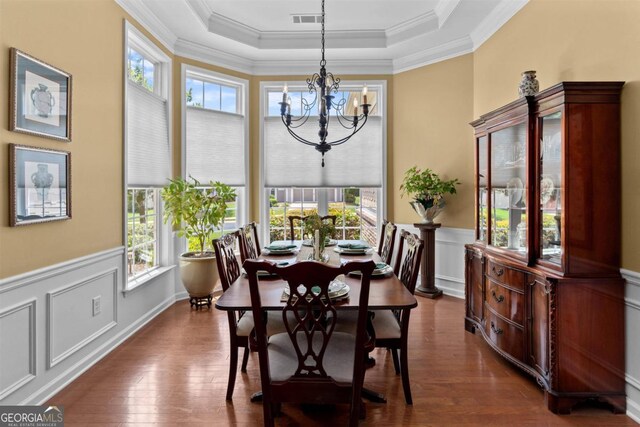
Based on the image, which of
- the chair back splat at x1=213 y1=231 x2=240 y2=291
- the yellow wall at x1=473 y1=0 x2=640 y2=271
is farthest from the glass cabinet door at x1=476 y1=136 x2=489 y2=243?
the chair back splat at x1=213 y1=231 x2=240 y2=291

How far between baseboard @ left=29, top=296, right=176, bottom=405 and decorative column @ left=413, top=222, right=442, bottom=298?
3.24 m

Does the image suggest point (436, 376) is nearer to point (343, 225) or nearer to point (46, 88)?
point (343, 225)

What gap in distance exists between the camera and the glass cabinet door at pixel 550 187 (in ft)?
7.68

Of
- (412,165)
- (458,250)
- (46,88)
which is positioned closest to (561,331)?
(458,250)

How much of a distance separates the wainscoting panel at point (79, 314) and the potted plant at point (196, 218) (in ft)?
3.16

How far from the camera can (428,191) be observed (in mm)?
4367

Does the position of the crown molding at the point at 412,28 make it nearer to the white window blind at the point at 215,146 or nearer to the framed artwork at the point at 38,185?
the white window blind at the point at 215,146

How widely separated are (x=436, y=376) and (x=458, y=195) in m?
2.53

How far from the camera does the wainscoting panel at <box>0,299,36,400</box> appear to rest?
6.68ft

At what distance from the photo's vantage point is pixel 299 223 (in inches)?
207

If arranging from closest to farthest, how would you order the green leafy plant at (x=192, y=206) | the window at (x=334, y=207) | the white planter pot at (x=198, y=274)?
the green leafy plant at (x=192, y=206)
the white planter pot at (x=198, y=274)
the window at (x=334, y=207)

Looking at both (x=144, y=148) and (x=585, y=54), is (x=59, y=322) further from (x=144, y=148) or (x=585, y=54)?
(x=585, y=54)

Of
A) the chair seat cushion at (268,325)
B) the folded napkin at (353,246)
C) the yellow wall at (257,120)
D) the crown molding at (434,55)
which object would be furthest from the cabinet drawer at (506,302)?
the crown molding at (434,55)

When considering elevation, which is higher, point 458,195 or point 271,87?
point 271,87
